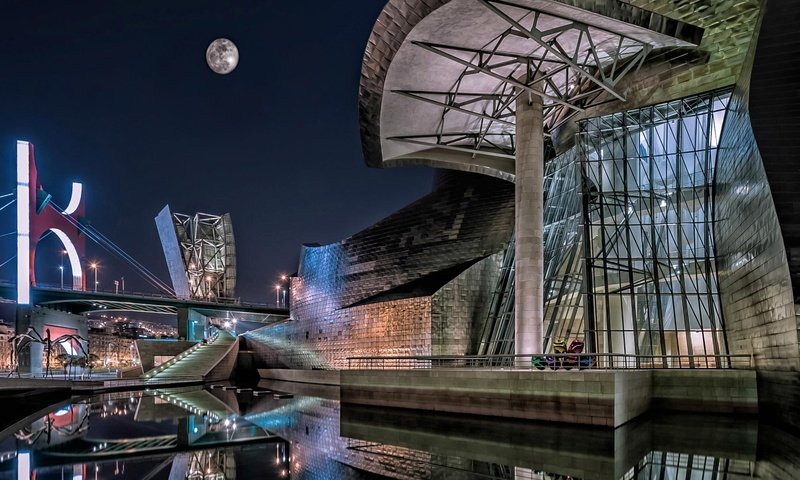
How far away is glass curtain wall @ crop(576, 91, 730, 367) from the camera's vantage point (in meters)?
19.8

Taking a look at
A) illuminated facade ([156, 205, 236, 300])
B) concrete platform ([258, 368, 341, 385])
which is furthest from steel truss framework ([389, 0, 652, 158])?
illuminated facade ([156, 205, 236, 300])

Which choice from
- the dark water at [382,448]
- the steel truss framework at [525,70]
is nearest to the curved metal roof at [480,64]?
the steel truss framework at [525,70]

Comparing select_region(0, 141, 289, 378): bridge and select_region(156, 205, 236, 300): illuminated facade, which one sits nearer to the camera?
select_region(0, 141, 289, 378): bridge

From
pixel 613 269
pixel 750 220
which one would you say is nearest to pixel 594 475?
pixel 750 220

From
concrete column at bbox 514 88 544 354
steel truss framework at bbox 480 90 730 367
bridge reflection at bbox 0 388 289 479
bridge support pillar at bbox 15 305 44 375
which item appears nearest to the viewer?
bridge reflection at bbox 0 388 289 479

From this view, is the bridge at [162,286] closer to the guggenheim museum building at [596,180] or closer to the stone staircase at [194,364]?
the stone staircase at [194,364]

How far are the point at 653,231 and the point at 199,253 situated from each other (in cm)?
5705

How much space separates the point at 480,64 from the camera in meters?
19.3

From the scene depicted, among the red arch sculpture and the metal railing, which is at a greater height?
the red arch sculpture

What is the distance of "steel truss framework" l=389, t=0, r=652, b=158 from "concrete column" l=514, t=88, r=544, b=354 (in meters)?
1.05

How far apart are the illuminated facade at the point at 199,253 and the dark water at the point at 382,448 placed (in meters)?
52.4

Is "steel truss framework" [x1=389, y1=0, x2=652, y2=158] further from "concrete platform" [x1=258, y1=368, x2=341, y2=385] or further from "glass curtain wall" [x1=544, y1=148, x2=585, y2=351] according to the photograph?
"concrete platform" [x1=258, y1=368, x2=341, y2=385]

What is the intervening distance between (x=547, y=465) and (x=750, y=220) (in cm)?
1142

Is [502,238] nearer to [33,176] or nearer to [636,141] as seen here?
[636,141]
